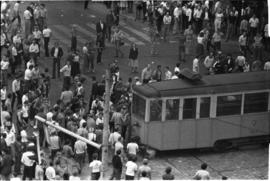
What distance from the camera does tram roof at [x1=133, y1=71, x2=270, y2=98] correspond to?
25698 millimetres

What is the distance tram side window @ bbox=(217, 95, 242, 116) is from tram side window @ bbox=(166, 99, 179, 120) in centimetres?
147

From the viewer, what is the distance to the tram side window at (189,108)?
2592 centimetres

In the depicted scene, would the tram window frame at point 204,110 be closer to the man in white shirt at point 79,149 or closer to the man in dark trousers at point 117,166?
the man in dark trousers at point 117,166

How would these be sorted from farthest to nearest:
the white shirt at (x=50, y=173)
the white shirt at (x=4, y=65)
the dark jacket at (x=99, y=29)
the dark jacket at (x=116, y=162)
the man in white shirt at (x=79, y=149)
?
the dark jacket at (x=99, y=29), the white shirt at (x=4, y=65), the man in white shirt at (x=79, y=149), the dark jacket at (x=116, y=162), the white shirt at (x=50, y=173)

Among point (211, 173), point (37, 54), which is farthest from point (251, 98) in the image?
point (37, 54)

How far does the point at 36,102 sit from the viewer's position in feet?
85.5

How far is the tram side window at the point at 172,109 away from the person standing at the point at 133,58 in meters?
6.97

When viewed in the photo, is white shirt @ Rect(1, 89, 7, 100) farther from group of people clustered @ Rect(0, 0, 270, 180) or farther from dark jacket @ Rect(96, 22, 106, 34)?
dark jacket @ Rect(96, 22, 106, 34)

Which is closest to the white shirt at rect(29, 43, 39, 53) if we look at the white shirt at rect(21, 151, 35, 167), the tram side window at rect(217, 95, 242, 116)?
the tram side window at rect(217, 95, 242, 116)

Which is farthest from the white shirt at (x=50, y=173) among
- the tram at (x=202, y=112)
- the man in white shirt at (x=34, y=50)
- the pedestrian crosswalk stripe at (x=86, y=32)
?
the pedestrian crosswalk stripe at (x=86, y=32)

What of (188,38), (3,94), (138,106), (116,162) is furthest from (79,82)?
(188,38)

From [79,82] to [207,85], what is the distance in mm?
4897

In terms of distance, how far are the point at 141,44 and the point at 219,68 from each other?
258 inches

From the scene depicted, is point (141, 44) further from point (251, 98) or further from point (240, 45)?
point (251, 98)
